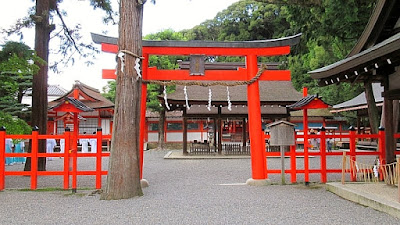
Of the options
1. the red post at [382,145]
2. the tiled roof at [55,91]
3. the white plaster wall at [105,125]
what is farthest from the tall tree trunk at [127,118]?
the tiled roof at [55,91]

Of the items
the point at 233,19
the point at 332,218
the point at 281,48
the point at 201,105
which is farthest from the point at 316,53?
the point at 332,218

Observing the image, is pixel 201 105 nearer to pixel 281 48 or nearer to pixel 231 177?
pixel 231 177

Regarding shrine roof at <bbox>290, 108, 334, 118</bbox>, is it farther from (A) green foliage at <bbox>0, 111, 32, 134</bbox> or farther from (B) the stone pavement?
(A) green foliage at <bbox>0, 111, 32, 134</bbox>

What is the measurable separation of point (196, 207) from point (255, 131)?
3.20 meters

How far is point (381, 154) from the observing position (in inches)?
329

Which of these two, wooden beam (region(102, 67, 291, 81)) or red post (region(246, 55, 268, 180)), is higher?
wooden beam (region(102, 67, 291, 81))

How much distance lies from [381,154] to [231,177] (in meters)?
4.02

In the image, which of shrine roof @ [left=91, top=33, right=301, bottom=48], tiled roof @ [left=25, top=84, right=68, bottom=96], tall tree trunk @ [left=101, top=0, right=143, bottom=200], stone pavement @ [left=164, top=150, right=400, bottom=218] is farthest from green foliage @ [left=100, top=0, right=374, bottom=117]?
tiled roof @ [left=25, top=84, right=68, bottom=96]

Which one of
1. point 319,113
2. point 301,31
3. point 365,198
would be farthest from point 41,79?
point 319,113

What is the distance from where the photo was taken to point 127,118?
6957 mm

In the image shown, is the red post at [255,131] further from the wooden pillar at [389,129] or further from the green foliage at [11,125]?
the green foliage at [11,125]

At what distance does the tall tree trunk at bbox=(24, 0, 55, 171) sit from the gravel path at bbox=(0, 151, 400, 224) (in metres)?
3.36

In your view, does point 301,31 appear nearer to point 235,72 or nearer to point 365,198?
point 235,72

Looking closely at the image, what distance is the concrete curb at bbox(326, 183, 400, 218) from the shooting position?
533 cm
